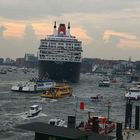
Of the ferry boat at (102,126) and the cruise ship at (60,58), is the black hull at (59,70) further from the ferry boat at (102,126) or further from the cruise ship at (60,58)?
the ferry boat at (102,126)

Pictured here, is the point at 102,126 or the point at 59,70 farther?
the point at 59,70

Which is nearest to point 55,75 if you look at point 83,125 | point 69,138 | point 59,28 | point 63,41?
point 63,41

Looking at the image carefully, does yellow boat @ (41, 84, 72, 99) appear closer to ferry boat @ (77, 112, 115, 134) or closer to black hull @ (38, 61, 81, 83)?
black hull @ (38, 61, 81, 83)

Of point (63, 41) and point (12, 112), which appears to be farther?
point (63, 41)

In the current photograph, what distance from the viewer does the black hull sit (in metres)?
127

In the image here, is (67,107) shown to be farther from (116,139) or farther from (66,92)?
(116,139)

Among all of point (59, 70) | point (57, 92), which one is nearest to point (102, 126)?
point (57, 92)

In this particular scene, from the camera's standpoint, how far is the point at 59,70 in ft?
416

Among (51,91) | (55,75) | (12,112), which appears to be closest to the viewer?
(12,112)

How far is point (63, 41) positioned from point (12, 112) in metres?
80.7

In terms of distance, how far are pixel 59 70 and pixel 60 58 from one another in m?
3.80

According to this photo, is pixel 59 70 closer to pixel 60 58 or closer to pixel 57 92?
pixel 60 58

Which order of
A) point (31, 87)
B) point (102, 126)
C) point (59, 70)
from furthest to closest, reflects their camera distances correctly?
point (59, 70), point (31, 87), point (102, 126)

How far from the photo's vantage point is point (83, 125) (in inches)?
1638
